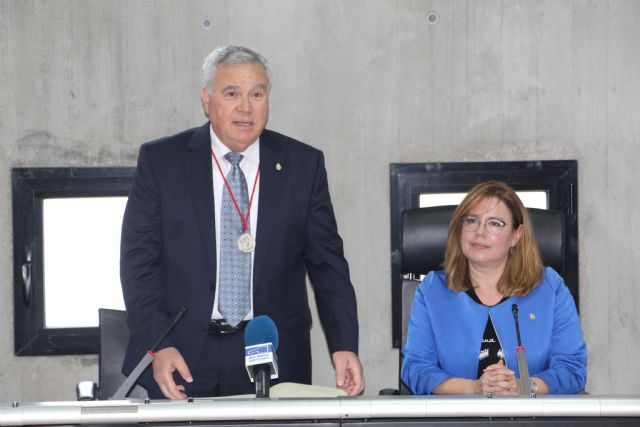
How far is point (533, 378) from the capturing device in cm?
256

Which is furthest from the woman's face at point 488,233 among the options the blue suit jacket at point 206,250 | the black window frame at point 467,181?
the black window frame at point 467,181

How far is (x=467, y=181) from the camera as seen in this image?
4.27 metres

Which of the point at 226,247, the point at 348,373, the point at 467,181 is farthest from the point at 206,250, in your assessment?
the point at 467,181

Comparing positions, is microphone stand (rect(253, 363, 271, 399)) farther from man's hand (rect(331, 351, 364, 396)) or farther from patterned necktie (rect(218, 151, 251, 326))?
patterned necktie (rect(218, 151, 251, 326))

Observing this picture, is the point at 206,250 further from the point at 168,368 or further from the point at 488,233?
the point at 488,233

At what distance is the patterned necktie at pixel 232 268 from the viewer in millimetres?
2693

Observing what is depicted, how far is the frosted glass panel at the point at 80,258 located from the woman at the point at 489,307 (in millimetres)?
1979

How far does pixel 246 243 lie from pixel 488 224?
71 centimetres

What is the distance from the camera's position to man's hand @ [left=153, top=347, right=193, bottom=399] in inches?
95.2

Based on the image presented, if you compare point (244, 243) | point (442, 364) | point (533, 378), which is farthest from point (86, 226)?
point (533, 378)

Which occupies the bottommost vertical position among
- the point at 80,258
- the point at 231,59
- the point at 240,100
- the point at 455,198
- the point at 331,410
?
the point at 331,410

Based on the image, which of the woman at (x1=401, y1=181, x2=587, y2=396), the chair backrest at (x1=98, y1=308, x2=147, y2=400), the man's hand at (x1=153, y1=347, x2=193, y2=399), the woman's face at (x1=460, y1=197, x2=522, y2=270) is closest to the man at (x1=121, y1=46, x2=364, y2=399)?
the man's hand at (x1=153, y1=347, x2=193, y2=399)

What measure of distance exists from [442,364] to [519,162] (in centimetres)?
177

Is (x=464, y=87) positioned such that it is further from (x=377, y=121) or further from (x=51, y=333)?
(x=51, y=333)
